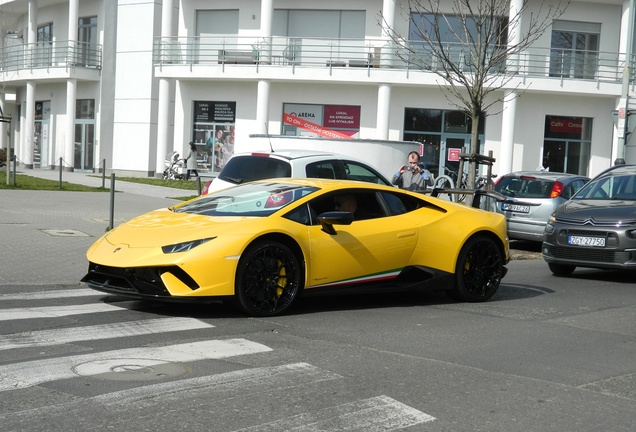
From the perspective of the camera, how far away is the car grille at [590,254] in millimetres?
12938

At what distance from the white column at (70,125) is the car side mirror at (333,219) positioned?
35.9 meters

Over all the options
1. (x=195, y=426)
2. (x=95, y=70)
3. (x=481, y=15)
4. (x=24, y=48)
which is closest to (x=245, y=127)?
(x=95, y=70)

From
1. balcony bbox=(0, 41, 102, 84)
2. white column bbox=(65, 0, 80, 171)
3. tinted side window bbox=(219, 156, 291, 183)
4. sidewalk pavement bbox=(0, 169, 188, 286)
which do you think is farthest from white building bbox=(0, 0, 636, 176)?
tinted side window bbox=(219, 156, 291, 183)

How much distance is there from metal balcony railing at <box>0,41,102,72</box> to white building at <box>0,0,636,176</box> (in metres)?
2.06

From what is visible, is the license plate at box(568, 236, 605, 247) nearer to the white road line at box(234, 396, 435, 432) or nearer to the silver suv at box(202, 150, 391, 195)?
the silver suv at box(202, 150, 391, 195)

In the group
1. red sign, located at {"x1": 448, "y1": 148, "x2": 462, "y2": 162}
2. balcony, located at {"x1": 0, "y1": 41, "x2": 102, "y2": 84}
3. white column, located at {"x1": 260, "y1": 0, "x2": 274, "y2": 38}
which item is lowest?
red sign, located at {"x1": 448, "y1": 148, "x2": 462, "y2": 162}

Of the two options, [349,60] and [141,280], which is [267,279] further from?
[349,60]

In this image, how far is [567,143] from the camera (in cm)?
3781

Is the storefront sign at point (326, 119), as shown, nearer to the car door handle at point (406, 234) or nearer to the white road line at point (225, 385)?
the car door handle at point (406, 234)

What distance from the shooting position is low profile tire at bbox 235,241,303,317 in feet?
28.6

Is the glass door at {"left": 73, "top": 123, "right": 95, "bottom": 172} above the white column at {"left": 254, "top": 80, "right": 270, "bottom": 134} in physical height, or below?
below

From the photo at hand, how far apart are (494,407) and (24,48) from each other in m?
45.2

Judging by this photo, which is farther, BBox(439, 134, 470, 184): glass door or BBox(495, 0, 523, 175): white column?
BBox(439, 134, 470, 184): glass door

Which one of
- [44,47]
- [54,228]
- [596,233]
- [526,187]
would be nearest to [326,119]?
[44,47]
